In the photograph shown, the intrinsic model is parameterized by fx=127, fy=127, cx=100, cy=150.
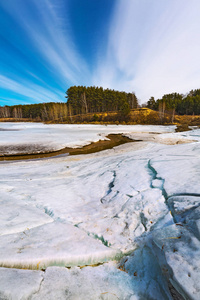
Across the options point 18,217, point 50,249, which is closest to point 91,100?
point 18,217

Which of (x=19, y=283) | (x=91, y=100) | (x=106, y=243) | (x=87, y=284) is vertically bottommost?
(x=106, y=243)

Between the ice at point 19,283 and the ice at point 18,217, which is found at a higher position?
the ice at point 19,283

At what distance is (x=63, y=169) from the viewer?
667 centimetres

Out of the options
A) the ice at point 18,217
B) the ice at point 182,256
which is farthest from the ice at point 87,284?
the ice at point 18,217

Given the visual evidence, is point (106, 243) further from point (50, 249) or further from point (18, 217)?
point (18, 217)

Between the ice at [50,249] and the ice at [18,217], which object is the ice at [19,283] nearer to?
the ice at [50,249]

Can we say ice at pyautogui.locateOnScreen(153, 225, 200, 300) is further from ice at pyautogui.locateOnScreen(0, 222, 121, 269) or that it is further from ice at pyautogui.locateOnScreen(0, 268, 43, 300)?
ice at pyautogui.locateOnScreen(0, 268, 43, 300)

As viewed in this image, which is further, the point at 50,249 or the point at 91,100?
the point at 91,100

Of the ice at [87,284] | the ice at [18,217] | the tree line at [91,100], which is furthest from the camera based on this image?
the tree line at [91,100]

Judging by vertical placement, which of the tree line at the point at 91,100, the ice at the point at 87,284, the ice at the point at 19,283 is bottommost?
the ice at the point at 87,284

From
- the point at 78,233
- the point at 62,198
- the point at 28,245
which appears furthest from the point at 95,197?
the point at 28,245

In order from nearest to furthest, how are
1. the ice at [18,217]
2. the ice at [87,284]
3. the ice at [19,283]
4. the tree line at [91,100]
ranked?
the ice at [19,283] < the ice at [87,284] < the ice at [18,217] < the tree line at [91,100]

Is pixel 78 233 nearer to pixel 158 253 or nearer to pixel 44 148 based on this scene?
pixel 158 253

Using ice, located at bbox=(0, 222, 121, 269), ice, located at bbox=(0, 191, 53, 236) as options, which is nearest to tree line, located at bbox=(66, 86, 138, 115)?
ice, located at bbox=(0, 191, 53, 236)
